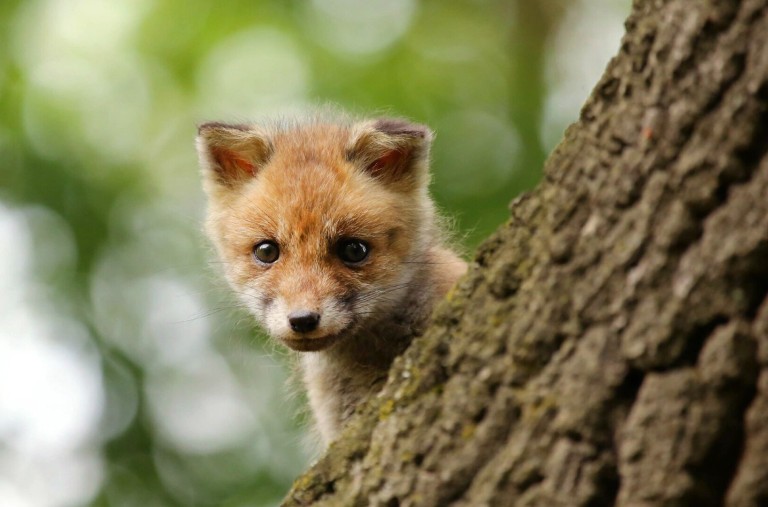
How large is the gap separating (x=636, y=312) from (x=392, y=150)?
16.7 feet

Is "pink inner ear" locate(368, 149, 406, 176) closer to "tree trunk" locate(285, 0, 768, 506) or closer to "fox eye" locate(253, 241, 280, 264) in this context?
"fox eye" locate(253, 241, 280, 264)

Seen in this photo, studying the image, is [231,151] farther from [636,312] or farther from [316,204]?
[636,312]

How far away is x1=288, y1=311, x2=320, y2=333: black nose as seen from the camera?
244 inches

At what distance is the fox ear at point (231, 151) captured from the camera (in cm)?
782

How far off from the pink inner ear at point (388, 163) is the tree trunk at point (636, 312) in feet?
14.2

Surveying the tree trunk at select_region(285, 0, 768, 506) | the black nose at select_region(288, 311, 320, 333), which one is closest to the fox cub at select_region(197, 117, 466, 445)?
the black nose at select_region(288, 311, 320, 333)

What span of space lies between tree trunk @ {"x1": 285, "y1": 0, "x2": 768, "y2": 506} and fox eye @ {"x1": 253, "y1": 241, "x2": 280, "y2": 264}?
3626 mm

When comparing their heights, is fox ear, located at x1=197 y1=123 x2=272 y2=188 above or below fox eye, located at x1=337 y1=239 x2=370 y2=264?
above

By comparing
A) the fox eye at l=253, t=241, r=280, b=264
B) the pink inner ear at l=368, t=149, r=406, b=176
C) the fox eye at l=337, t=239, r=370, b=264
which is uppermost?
the pink inner ear at l=368, t=149, r=406, b=176

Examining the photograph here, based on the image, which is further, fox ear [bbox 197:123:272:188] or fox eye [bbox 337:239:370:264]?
fox ear [bbox 197:123:272:188]

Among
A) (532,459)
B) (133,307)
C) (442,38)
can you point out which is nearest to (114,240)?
(133,307)

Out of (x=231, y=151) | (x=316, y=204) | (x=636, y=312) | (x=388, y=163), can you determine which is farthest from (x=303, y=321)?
(x=636, y=312)

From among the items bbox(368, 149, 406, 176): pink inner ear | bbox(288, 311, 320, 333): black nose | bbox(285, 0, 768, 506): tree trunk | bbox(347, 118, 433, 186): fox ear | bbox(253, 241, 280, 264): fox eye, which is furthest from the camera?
bbox(368, 149, 406, 176): pink inner ear

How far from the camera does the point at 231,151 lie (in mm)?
7977
